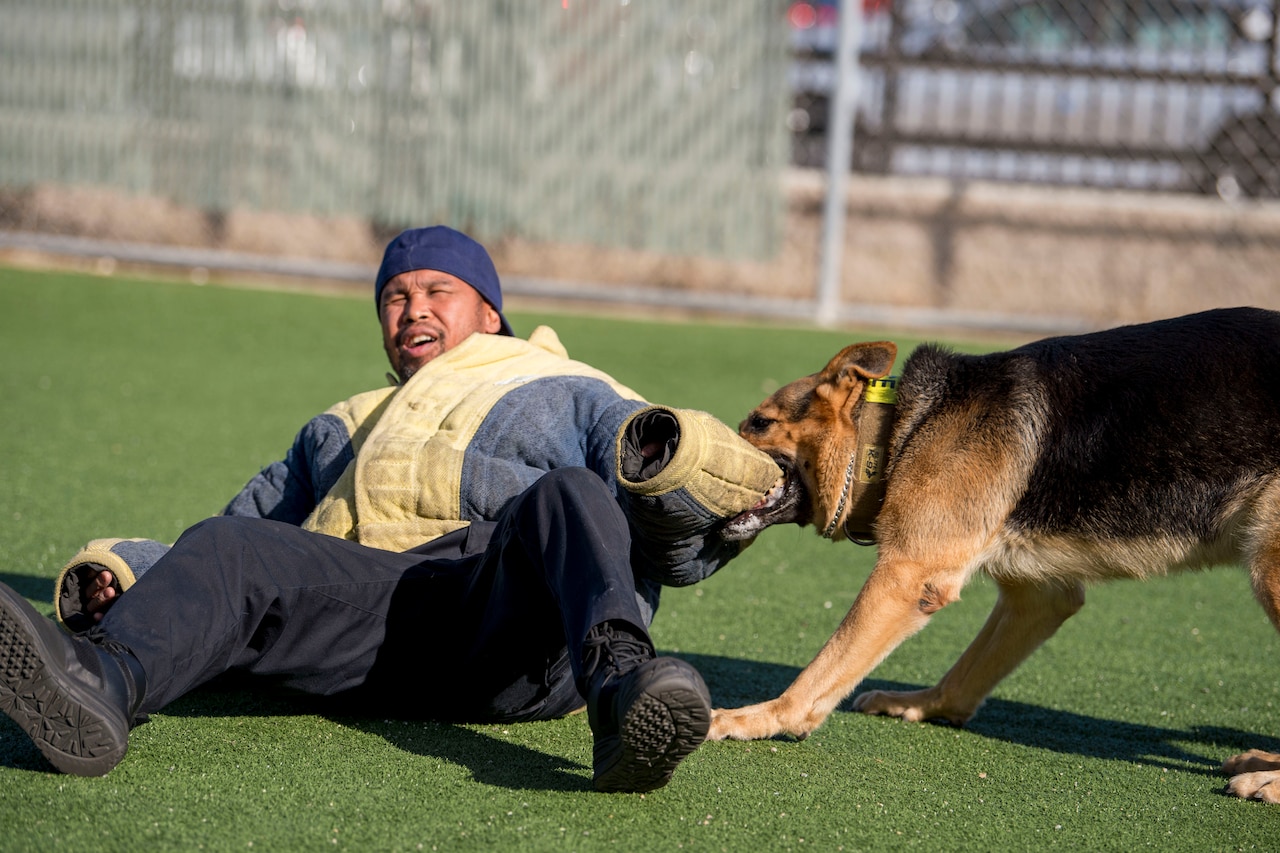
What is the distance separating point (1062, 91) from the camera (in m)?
10.4

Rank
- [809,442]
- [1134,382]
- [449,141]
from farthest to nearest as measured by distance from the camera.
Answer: [449,141]
[809,442]
[1134,382]

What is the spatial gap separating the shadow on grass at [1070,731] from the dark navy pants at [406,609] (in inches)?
29.4

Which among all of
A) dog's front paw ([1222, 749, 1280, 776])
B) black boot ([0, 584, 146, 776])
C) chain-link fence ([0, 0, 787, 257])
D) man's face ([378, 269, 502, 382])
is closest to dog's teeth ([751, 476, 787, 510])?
man's face ([378, 269, 502, 382])

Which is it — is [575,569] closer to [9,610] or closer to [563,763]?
[563,763]

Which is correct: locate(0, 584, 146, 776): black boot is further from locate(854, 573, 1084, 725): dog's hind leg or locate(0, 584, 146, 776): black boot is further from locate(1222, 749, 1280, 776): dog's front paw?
locate(1222, 749, 1280, 776): dog's front paw

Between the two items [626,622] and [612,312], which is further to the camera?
[612,312]

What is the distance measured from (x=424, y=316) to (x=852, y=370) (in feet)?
4.38

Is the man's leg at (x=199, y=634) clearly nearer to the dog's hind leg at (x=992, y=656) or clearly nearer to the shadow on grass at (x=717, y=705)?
the shadow on grass at (x=717, y=705)

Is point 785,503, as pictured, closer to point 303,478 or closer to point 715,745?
point 715,745

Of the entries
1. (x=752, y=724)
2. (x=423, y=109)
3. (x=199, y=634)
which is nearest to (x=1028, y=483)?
(x=752, y=724)

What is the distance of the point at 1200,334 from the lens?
132 inches

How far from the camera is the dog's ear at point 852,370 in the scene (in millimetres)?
3658

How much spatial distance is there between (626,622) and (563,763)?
527 millimetres

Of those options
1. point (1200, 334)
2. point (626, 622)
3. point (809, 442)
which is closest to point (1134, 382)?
point (1200, 334)
